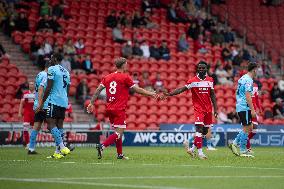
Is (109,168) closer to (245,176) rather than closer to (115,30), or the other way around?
(245,176)

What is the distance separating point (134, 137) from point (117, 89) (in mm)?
12955

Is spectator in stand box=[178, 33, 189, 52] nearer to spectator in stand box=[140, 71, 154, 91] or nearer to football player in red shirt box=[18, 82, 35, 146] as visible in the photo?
spectator in stand box=[140, 71, 154, 91]

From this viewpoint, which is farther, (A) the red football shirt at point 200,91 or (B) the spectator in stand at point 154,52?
(B) the spectator in stand at point 154,52

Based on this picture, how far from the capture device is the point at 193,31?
1597 inches

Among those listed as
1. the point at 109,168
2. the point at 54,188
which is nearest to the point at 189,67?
the point at 109,168

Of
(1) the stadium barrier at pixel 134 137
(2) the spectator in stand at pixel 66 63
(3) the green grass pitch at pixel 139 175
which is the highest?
(2) the spectator in stand at pixel 66 63

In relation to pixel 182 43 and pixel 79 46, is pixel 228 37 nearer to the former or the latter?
pixel 182 43

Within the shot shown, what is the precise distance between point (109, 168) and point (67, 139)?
1577 centimetres

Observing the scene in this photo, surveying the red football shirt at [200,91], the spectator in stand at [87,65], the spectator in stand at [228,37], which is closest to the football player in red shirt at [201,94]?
the red football shirt at [200,91]

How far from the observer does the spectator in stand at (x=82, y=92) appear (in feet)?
111

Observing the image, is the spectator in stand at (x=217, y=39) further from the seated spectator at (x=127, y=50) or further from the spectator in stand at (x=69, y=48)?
the spectator in stand at (x=69, y=48)

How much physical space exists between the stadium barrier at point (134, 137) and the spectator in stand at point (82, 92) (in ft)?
6.43

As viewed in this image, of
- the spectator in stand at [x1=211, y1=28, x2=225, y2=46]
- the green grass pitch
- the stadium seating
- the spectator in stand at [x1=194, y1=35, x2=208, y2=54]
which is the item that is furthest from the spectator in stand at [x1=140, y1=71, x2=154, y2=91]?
the green grass pitch

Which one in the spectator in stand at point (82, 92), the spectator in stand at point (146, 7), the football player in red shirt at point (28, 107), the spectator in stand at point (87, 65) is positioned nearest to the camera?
the football player in red shirt at point (28, 107)
